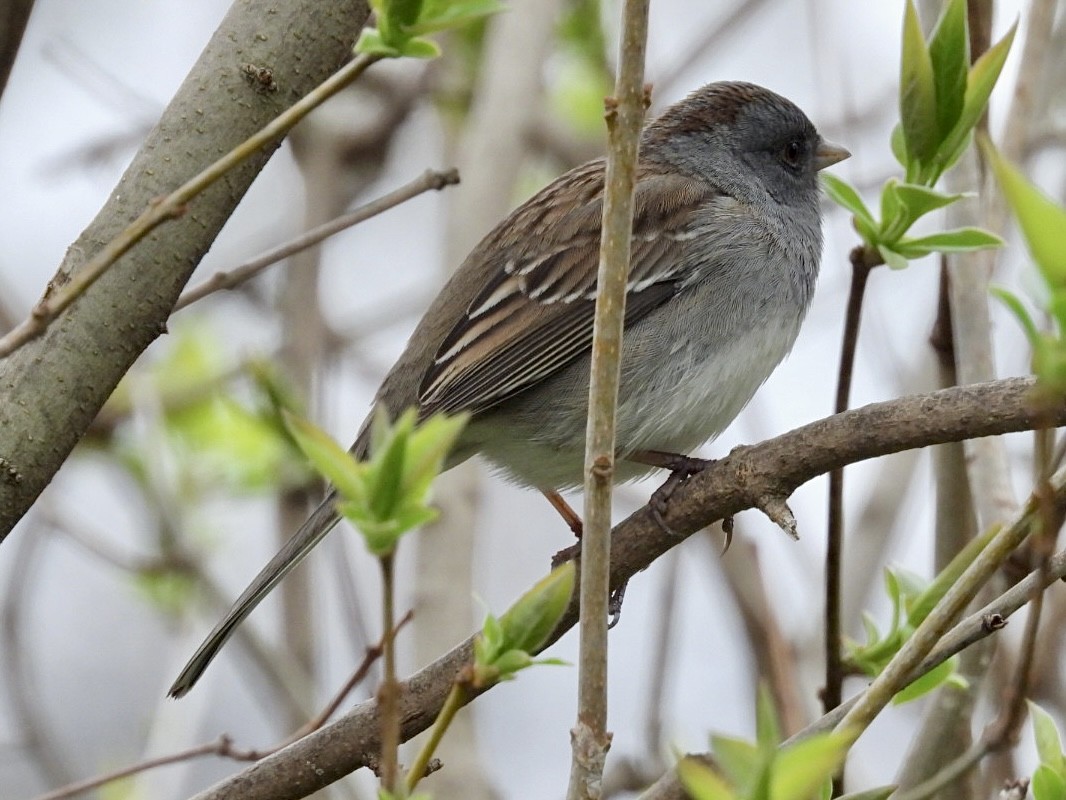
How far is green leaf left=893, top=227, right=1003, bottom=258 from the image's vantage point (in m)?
1.71

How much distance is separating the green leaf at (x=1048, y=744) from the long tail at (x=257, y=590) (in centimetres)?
115

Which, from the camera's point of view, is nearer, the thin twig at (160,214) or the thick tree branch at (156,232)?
the thin twig at (160,214)

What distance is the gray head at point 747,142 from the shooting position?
3.15m

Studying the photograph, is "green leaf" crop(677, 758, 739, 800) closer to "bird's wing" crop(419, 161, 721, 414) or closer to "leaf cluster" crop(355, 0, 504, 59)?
"leaf cluster" crop(355, 0, 504, 59)

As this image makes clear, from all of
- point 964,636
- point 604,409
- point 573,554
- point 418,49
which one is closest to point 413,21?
point 418,49

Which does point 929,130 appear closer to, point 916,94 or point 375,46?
point 916,94

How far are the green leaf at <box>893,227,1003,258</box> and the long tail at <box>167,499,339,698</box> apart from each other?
0.99 metres

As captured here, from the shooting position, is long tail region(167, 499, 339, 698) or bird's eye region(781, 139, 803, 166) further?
bird's eye region(781, 139, 803, 166)

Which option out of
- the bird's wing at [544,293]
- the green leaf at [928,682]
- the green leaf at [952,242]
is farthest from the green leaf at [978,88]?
the bird's wing at [544,293]

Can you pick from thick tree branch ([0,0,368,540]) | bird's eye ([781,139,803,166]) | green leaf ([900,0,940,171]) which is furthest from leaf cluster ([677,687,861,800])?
bird's eye ([781,139,803,166])

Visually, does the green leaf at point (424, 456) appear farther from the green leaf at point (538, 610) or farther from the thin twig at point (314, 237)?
the thin twig at point (314, 237)

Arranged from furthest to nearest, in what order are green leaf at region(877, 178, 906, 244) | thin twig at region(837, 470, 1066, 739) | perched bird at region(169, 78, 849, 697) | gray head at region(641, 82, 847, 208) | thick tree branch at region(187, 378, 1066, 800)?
gray head at region(641, 82, 847, 208) → perched bird at region(169, 78, 849, 697) → green leaf at region(877, 178, 906, 244) → thick tree branch at region(187, 378, 1066, 800) → thin twig at region(837, 470, 1066, 739)

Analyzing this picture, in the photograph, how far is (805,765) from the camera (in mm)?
950

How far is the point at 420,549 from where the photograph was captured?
10.0 feet
